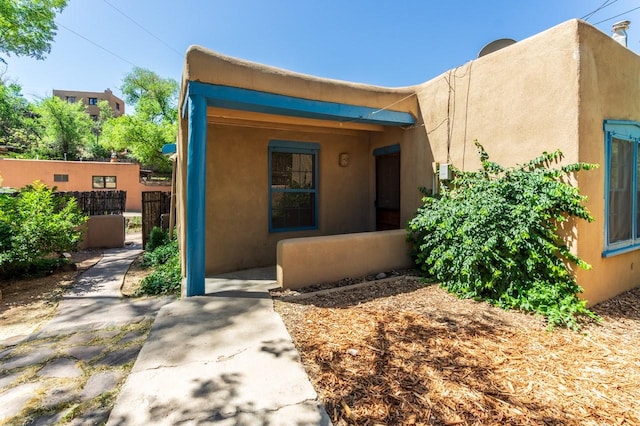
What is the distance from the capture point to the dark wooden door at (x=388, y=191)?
6762mm

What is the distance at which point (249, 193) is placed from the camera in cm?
600

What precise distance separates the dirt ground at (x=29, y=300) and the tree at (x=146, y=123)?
1861cm

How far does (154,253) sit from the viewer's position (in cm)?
772

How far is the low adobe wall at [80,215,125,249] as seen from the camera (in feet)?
31.8

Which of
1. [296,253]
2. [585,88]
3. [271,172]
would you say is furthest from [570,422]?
[271,172]

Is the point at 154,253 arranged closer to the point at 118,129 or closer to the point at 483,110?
the point at 483,110

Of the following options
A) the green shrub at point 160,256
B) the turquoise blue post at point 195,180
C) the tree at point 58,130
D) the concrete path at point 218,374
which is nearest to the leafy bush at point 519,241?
the concrete path at point 218,374

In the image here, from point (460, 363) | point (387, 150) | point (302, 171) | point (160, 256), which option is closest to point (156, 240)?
point (160, 256)

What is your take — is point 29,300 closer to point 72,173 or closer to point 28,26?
point 28,26

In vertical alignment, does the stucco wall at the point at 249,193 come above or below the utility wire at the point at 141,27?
below

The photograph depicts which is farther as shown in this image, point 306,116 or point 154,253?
point 154,253

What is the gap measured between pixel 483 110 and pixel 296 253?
381 centimetres

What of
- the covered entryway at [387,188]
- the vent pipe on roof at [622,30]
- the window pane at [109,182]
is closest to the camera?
the vent pipe on roof at [622,30]

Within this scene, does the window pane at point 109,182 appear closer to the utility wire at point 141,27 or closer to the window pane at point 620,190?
the utility wire at point 141,27
